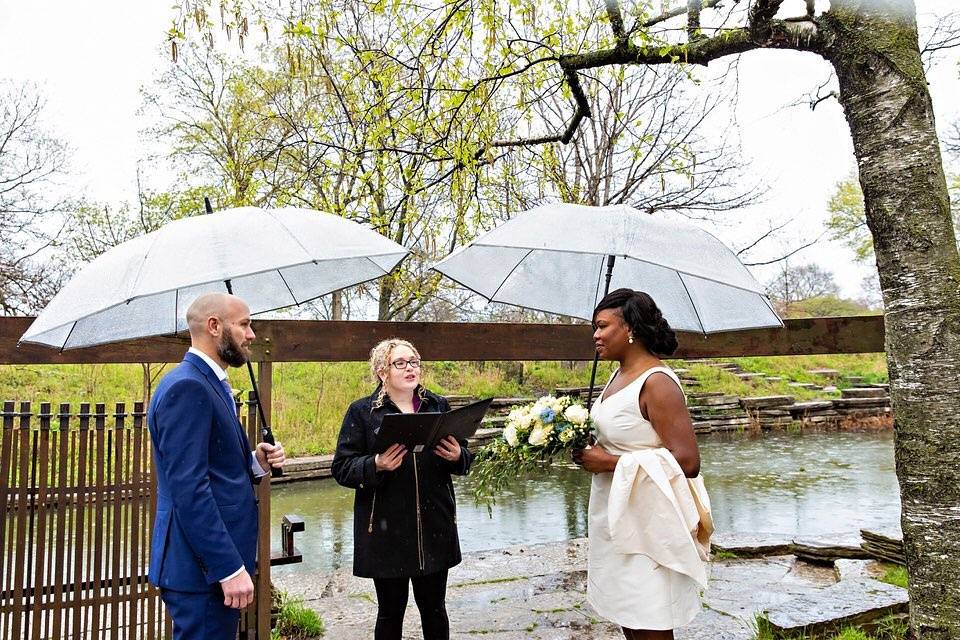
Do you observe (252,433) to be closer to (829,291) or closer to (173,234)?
(173,234)

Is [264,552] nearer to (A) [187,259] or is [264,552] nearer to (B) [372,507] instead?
(B) [372,507]

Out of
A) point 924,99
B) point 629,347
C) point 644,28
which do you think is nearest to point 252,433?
point 629,347

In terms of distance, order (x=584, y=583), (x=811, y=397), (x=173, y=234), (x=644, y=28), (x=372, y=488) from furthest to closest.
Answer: (x=811, y=397) → (x=584, y=583) → (x=644, y=28) → (x=372, y=488) → (x=173, y=234)

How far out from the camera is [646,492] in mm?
2465

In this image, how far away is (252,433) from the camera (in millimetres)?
3555

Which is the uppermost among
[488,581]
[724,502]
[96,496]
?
[96,496]

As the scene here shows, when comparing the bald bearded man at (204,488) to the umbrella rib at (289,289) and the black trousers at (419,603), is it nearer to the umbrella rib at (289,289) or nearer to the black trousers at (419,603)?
the black trousers at (419,603)

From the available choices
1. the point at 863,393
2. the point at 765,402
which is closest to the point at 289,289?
the point at 765,402

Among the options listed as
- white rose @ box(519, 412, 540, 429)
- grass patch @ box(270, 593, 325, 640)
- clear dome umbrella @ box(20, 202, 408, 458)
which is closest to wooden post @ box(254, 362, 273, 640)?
grass patch @ box(270, 593, 325, 640)

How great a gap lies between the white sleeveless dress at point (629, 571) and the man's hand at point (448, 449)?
596 millimetres

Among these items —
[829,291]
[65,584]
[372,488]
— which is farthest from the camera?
[829,291]

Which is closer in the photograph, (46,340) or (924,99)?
(46,340)

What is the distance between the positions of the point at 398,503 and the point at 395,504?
13 mm

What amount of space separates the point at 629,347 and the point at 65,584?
2.92 m
